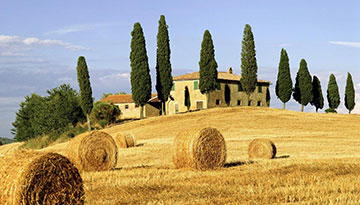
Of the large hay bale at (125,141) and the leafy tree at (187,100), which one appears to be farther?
the leafy tree at (187,100)

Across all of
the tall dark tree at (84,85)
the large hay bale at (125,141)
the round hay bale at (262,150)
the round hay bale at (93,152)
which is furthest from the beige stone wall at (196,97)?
the round hay bale at (93,152)

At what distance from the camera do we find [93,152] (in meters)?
17.0

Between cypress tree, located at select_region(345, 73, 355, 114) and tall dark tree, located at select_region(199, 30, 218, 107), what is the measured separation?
33.6 meters

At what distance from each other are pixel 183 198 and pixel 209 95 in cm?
5680

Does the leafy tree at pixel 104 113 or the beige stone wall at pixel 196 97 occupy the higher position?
the beige stone wall at pixel 196 97

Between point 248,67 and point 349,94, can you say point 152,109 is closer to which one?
point 248,67

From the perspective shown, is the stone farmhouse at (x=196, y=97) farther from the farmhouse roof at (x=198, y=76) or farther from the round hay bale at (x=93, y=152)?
the round hay bale at (x=93, y=152)

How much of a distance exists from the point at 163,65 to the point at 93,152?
139 feet

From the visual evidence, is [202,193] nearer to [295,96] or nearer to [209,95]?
[209,95]

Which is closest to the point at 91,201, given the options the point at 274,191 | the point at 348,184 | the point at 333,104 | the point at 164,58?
the point at 274,191

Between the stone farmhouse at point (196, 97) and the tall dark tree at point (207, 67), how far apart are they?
365cm

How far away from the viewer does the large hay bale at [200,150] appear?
1612 cm

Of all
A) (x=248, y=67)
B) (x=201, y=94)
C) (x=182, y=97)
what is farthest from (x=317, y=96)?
(x=182, y=97)

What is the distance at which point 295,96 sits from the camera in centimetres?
7300
